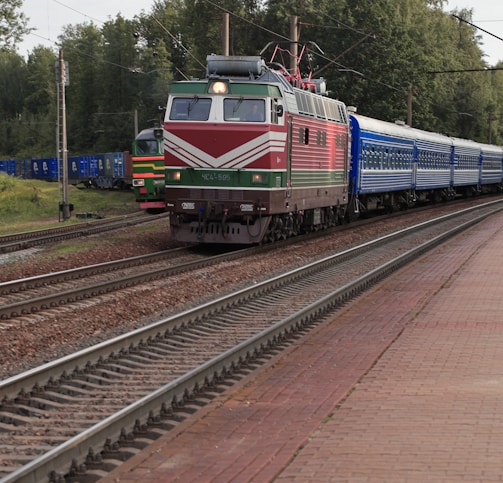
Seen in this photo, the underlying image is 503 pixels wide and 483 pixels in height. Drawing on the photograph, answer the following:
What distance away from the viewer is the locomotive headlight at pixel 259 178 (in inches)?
759

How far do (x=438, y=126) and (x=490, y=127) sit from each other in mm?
10574

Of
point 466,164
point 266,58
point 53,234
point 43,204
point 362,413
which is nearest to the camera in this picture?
point 362,413

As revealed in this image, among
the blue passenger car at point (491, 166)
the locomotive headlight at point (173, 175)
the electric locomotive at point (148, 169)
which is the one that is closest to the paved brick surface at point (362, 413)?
the locomotive headlight at point (173, 175)

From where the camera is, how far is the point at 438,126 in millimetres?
78812

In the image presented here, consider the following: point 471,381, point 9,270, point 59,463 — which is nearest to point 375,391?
point 471,381

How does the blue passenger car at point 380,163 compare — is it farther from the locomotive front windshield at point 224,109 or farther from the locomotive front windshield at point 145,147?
the locomotive front windshield at point 224,109

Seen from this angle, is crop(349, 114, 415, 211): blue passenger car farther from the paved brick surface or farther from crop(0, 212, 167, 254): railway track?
the paved brick surface

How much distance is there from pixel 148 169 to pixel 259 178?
16076 millimetres

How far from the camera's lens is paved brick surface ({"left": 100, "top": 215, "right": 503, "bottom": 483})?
566 cm

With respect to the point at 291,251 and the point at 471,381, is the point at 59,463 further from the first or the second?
the point at 291,251

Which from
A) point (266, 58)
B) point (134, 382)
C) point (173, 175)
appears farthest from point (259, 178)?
point (266, 58)

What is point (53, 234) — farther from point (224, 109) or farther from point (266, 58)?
point (266, 58)

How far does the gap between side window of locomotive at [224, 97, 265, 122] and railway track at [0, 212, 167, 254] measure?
20.6 feet

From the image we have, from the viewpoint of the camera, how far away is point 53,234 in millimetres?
27203
